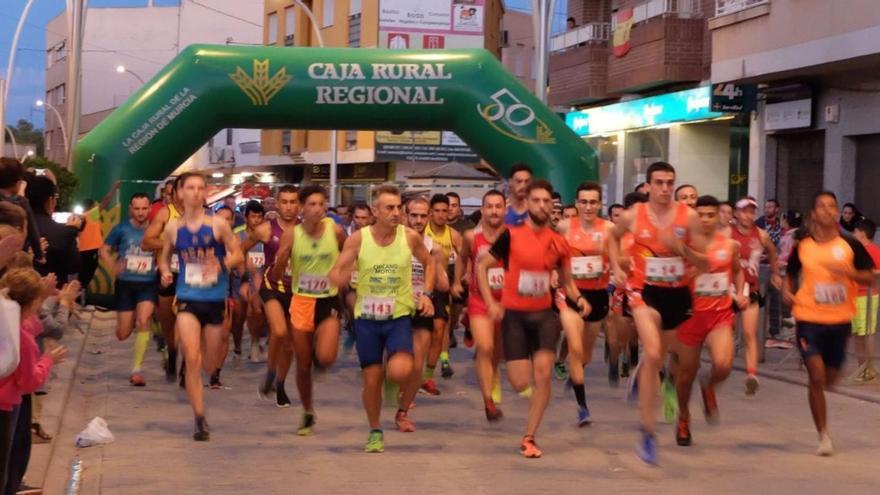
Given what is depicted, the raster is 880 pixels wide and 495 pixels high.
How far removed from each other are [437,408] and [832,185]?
42.3 ft

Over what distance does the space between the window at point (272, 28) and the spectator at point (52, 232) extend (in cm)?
4610

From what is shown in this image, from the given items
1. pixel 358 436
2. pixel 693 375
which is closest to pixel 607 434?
pixel 693 375

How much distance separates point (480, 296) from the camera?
10.8 meters

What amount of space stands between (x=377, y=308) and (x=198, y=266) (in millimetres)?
1581

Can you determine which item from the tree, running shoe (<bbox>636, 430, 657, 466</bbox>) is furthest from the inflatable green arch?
running shoe (<bbox>636, 430, 657, 466</bbox>)

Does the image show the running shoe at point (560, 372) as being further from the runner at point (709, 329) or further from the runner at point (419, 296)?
the runner at point (709, 329)

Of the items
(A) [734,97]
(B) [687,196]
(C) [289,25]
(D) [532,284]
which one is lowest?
(D) [532,284]

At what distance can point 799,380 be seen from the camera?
14.2 metres

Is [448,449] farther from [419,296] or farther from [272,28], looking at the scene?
[272,28]

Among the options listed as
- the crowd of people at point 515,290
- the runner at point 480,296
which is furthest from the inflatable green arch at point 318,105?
the runner at point 480,296

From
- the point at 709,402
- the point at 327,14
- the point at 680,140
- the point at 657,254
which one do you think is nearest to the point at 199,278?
the point at 657,254

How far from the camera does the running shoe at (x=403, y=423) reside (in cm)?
1050

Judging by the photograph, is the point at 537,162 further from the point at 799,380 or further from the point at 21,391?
the point at 21,391

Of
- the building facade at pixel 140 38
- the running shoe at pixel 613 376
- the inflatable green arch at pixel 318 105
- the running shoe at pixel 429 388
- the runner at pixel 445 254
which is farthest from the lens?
the building facade at pixel 140 38
